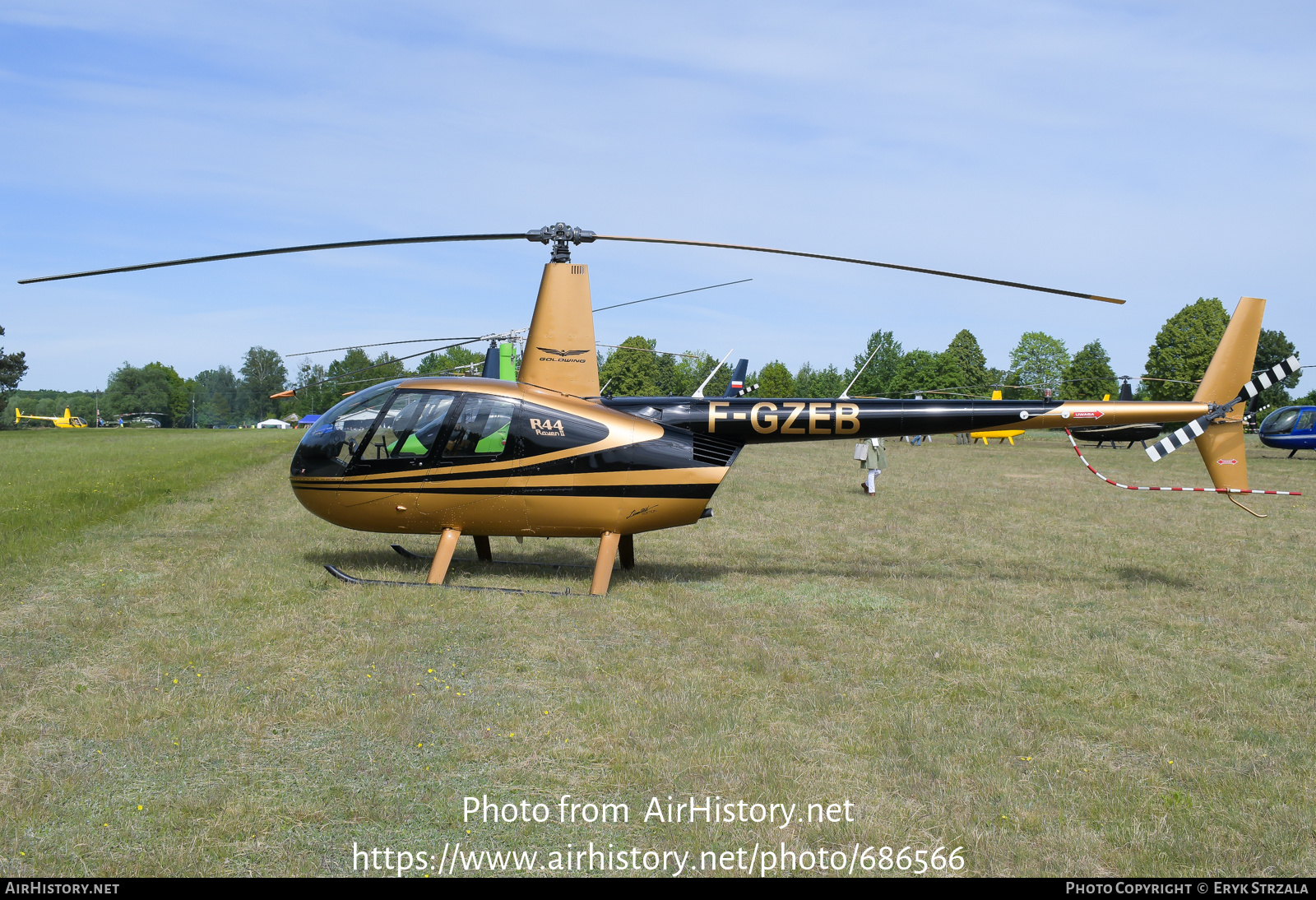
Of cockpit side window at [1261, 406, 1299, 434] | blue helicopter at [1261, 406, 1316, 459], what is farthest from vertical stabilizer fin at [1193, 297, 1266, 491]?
cockpit side window at [1261, 406, 1299, 434]

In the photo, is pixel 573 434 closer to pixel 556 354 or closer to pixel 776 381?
pixel 556 354

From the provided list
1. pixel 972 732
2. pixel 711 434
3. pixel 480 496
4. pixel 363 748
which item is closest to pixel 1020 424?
pixel 711 434

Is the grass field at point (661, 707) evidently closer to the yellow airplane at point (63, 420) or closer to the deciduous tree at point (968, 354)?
the deciduous tree at point (968, 354)

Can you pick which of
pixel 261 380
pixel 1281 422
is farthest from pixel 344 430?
pixel 261 380

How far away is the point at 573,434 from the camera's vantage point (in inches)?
350

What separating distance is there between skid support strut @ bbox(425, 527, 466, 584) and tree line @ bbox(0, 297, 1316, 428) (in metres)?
2.58

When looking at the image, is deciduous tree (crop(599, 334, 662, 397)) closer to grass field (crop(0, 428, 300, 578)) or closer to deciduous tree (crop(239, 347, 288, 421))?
grass field (crop(0, 428, 300, 578))

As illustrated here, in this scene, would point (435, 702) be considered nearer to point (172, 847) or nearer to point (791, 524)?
point (172, 847)

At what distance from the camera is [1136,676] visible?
6.44m

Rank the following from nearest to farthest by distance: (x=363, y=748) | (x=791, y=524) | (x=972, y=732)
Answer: (x=363, y=748)
(x=972, y=732)
(x=791, y=524)

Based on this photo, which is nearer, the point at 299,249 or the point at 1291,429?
the point at 299,249

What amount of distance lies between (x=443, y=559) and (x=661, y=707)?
13.7ft

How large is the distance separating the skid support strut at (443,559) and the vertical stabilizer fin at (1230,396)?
8.20 metres
